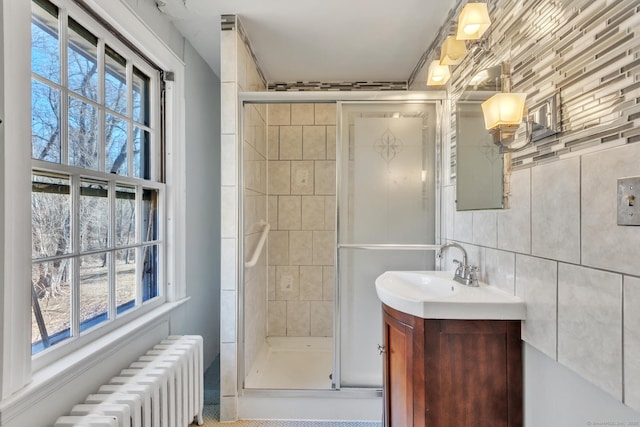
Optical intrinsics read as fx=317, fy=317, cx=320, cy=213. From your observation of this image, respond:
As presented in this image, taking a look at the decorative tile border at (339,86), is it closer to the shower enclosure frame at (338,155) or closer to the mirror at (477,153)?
the shower enclosure frame at (338,155)

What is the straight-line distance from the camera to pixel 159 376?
1.34 m

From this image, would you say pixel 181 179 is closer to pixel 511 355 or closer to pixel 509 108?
pixel 509 108

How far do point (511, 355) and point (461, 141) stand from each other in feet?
3.35

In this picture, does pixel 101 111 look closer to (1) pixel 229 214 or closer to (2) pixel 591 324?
(1) pixel 229 214

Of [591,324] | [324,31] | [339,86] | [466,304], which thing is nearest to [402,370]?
[466,304]

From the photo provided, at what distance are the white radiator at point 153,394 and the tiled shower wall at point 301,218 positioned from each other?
1.24 m

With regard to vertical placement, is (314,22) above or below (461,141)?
above

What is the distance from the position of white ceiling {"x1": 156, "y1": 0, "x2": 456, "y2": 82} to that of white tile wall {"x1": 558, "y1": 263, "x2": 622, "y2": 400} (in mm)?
1595

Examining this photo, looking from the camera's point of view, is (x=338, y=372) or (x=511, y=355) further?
(x=338, y=372)

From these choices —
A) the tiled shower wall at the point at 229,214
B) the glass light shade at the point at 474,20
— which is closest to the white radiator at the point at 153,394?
the tiled shower wall at the point at 229,214

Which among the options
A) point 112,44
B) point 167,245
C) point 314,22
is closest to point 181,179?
point 167,245

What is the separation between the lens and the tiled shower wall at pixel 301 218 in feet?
9.53

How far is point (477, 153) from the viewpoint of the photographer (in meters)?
1.47

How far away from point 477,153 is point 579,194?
65 cm
